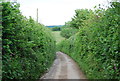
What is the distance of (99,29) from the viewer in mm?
6832

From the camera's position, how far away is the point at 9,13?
4891mm

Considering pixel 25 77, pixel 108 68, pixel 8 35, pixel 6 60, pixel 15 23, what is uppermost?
pixel 15 23

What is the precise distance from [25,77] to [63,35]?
147 ft

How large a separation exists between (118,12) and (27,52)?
3.92 m

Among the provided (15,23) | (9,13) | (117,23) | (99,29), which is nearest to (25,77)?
(15,23)

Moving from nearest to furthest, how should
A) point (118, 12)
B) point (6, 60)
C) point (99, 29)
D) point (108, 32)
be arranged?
point (6, 60), point (118, 12), point (108, 32), point (99, 29)

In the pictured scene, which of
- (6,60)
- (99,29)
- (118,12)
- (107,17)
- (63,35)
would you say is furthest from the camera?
(63,35)

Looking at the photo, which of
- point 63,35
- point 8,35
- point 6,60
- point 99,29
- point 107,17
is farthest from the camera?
point 63,35

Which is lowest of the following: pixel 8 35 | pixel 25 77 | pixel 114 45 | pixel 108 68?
pixel 25 77

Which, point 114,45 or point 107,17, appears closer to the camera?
point 114,45

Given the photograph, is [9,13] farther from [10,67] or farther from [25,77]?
[25,77]

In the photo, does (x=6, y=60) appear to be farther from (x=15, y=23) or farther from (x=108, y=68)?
(x=108, y=68)

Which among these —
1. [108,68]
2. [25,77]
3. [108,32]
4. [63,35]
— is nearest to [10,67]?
[25,77]

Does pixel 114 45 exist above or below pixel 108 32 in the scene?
below
